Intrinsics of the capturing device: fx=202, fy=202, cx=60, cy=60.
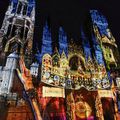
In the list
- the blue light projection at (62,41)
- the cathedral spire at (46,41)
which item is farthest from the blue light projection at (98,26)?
the cathedral spire at (46,41)

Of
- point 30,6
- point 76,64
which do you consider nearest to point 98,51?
point 76,64

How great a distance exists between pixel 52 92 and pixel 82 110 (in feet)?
6.79

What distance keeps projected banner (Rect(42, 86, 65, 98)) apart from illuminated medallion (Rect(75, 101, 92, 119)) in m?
1.13

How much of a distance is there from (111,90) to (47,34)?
20.7 ft

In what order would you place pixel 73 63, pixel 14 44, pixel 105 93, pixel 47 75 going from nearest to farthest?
pixel 47 75 → pixel 105 93 → pixel 14 44 → pixel 73 63

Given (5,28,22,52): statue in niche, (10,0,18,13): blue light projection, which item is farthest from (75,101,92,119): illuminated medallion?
(10,0,18,13): blue light projection

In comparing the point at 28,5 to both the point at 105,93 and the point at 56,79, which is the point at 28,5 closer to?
the point at 56,79

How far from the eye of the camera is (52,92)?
11930 millimetres

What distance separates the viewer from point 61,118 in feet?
36.4

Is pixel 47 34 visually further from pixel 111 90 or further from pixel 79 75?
pixel 111 90

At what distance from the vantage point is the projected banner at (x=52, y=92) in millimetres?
11711

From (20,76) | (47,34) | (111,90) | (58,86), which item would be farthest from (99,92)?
(47,34)

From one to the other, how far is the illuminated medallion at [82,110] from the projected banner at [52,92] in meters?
1.13

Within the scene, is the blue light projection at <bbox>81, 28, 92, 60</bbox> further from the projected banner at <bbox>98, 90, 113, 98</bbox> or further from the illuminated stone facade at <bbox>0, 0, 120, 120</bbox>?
the projected banner at <bbox>98, 90, 113, 98</bbox>
